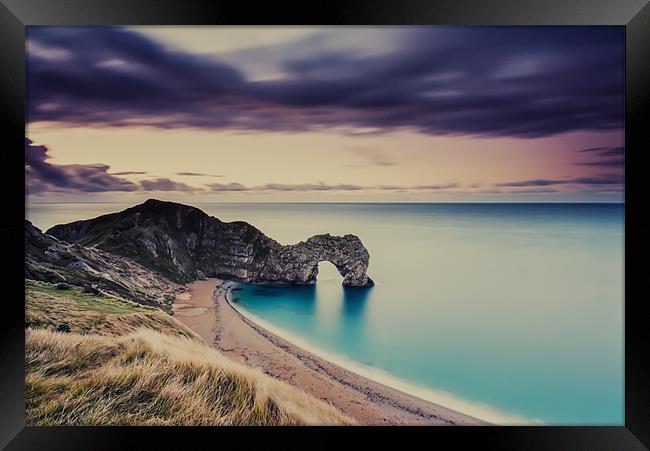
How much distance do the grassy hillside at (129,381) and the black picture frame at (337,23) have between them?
8 cm

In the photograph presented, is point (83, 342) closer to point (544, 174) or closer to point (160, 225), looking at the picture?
point (160, 225)

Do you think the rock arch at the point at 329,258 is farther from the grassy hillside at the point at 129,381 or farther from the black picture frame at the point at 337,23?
the black picture frame at the point at 337,23

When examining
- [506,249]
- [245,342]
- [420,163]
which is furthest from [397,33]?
[245,342]

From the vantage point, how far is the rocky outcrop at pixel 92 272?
2838 millimetres

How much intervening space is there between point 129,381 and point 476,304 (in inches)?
95.2

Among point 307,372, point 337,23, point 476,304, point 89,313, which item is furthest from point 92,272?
point 476,304

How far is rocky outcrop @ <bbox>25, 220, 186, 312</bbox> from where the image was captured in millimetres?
2838

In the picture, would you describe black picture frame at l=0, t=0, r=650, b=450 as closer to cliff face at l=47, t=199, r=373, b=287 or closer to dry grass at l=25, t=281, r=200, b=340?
dry grass at l=25, t=281, r=200, b=340

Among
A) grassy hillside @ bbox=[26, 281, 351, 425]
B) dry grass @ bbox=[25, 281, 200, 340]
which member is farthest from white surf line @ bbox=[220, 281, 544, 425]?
dry grass @ bbox=[25, 281, 200, 340]

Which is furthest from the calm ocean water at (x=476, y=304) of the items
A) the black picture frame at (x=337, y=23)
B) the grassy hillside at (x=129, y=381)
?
the grassy hillside at (x=129, y=381)

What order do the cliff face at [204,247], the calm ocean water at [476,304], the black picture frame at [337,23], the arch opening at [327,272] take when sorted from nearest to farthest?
1. the black picture frame at [337,23]
2. the calm ocean water at [476,304]
3. the cliff face at [204,247]
4. the arch opening at [327,272]

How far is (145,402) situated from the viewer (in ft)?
8.97

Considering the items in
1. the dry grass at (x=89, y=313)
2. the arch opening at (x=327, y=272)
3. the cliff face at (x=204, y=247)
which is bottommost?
the dry grass at (x=89, y=313)

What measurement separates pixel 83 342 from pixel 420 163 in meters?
2.59
